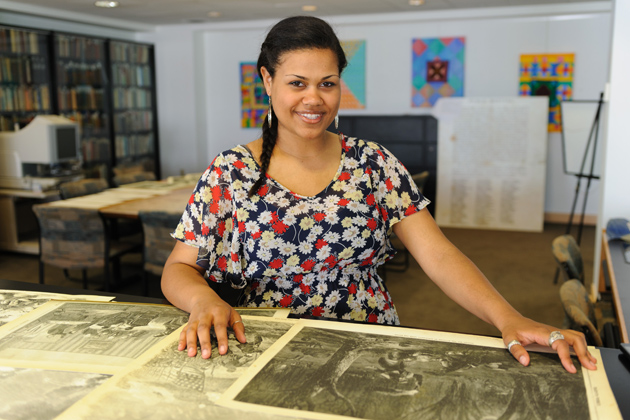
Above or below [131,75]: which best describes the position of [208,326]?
below

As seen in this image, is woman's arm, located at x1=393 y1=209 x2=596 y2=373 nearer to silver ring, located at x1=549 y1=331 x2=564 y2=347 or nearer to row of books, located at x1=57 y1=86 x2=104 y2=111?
silver ring, located at x1=549 y1=331 x2=564 y2=347

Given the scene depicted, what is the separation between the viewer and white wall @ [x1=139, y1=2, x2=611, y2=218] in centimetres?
685

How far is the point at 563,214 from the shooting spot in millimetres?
7227

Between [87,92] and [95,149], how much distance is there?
0.73 m

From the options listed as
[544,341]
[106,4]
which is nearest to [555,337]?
[544,341]

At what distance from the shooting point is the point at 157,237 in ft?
12.0

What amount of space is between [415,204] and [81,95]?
659 cm

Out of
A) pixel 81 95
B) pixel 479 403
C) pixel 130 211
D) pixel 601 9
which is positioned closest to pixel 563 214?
pixel 601 9

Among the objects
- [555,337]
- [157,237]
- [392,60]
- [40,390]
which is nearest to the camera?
[40,390]

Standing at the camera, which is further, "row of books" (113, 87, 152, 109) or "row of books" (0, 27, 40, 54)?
"row of books" (113, 87, 152, 109)

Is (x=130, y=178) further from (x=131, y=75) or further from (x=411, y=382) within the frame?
(x=411, y=382)

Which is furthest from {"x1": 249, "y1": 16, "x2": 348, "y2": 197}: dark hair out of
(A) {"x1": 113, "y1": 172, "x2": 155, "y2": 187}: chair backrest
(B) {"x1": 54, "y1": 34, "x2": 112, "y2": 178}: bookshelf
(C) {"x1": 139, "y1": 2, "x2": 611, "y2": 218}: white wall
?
(B) {"x1": 54, "y1": 34, "x2": 112, "y2": 178}: bookshelf

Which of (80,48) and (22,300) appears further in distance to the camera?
(80,48)

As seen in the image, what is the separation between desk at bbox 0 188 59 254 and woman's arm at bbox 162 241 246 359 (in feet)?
14.9
